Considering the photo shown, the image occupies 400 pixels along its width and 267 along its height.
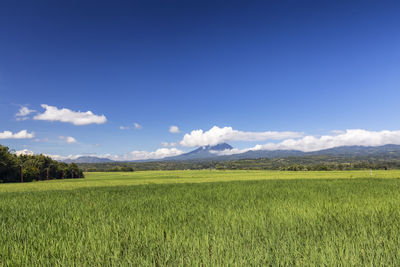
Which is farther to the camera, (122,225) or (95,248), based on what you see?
(122,225)

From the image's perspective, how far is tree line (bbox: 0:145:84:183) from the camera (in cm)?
5125

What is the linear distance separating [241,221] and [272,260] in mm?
1968

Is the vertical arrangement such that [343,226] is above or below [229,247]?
below

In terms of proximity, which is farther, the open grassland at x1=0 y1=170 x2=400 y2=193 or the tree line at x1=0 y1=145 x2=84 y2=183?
the tree line at x1=0 y1=145 x2=84 y2=183

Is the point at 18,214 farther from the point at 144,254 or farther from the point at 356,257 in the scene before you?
the point at 356,257

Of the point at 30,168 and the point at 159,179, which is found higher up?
the point at 30,168

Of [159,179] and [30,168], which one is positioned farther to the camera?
[30,168]

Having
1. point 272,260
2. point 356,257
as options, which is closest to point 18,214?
point 272,260

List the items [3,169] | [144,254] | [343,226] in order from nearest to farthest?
[144,254], [343,226], [3,169]

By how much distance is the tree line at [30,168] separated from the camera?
5125 cm

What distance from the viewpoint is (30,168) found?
57.9m

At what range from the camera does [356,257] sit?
2930 mm

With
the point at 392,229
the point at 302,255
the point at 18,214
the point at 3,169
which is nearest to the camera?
the point at 302,255

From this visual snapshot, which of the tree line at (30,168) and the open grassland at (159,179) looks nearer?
the open grassland at (159,179)
